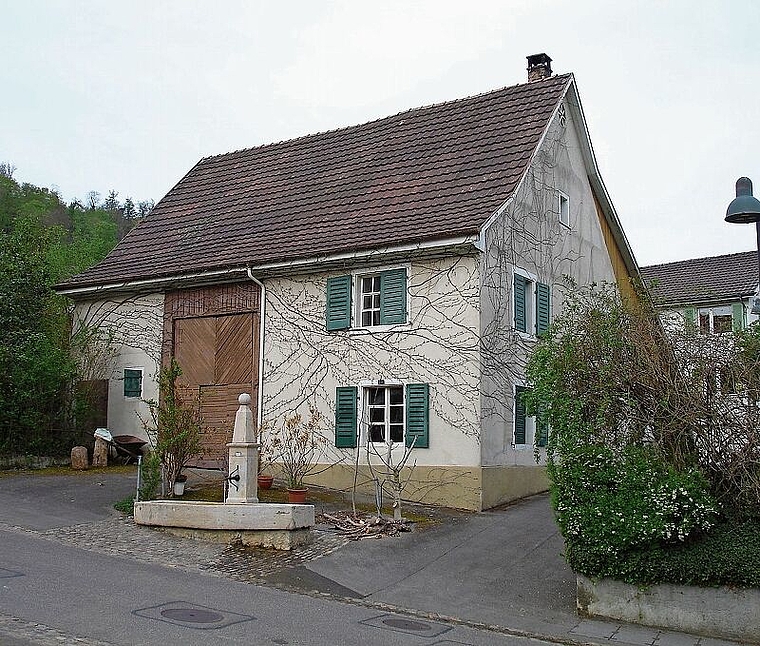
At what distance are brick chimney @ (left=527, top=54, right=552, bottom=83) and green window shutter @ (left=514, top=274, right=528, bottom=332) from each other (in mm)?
6547

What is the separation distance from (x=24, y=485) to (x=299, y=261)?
7079 millimetres

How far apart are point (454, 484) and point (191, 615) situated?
8.04 m

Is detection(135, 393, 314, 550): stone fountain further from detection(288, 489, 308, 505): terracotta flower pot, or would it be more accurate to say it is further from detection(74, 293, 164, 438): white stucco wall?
detection(74, 293, 164, 438): white stucco wall

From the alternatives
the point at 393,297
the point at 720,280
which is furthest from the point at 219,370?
the point at 720,280

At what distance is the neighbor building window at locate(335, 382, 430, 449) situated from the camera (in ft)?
58.1

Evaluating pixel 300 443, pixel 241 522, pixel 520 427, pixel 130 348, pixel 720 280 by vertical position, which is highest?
pixel 720 280

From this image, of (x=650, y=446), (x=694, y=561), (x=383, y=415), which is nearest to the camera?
(x=694, y=561)

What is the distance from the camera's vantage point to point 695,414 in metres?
11.2

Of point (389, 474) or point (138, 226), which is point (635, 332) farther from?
point (138, 226)

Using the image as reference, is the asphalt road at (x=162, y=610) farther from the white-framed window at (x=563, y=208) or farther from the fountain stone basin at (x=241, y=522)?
the white-framed window at (x=563, y=208)

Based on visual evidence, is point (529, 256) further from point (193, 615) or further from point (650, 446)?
point (193, 615)

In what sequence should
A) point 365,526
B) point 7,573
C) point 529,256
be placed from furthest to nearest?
point 529,256 < point 365,526 < point 7,573

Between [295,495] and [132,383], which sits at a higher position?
[132,383]

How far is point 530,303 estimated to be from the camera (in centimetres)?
1984
